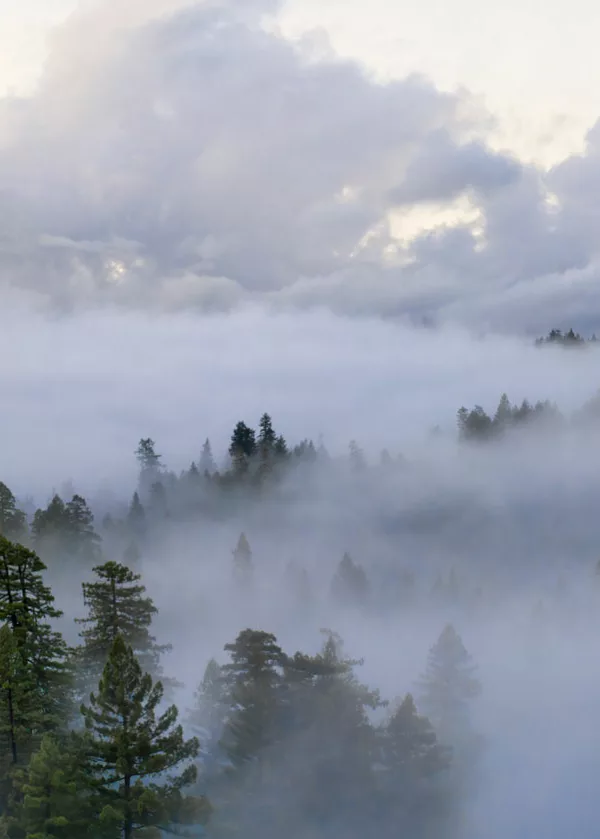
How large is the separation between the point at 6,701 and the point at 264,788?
1672 centimetres

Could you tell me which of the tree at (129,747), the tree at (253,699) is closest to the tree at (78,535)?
the tree at (253,699)

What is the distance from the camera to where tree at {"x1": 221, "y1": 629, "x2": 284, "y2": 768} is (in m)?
31.1

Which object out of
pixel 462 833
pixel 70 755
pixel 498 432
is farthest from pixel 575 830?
pixel 498 432

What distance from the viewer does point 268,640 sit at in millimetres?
31938

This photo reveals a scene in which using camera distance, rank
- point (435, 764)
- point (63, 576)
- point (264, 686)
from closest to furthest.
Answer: point (264, 686) → point (435, 764) → point (63, 576)

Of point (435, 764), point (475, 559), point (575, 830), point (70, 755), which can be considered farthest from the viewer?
point (475, 559)

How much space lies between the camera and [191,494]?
115562 mm

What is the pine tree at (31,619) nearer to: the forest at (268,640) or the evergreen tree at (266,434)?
the forest at (268,640)

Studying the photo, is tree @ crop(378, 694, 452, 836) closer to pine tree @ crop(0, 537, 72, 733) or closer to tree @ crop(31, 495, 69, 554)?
pine tree @ crop(0, 537, 72, 733)

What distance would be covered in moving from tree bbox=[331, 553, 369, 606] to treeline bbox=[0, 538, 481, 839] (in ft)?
97.0

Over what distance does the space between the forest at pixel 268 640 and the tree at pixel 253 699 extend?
12 centimetres

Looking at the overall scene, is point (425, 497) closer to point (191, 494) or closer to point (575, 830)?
point (191, 494)

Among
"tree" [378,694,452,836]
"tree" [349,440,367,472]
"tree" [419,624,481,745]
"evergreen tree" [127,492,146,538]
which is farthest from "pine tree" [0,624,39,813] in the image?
"tree" [349,440,367,472]

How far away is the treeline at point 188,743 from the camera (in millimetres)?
20297
